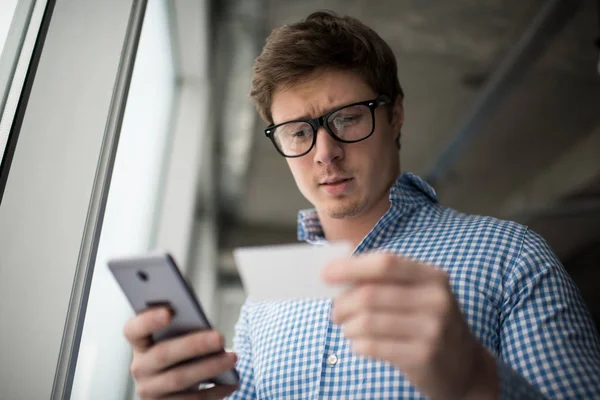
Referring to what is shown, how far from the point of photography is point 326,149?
117cm

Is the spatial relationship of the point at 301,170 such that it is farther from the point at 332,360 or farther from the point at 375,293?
the point at 375,293

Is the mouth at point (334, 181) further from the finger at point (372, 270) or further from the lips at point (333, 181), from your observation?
the finger at point (372, 270)

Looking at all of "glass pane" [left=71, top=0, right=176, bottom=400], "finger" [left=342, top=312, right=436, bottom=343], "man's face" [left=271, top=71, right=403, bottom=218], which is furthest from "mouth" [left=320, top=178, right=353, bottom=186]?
"finger" [left=342, top=312, right=436, bottom=343]

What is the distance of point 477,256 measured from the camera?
979 millimetres

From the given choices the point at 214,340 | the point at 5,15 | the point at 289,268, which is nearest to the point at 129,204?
the point at 5,15

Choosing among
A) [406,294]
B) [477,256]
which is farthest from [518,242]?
[406,294]

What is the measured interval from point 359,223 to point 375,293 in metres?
0.70

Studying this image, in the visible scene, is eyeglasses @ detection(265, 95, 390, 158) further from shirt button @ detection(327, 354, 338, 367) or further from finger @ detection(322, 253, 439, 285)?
finger @ detection(322, 253, 439, 285)

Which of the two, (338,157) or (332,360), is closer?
(332,360)

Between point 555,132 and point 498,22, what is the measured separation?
170 cm

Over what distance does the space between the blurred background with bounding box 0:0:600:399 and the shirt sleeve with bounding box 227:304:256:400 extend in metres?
0.37

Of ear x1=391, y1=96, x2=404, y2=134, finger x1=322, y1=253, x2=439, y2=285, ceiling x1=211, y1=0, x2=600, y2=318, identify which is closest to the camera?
finger x1=322, y1=253, x2=439, y2=285

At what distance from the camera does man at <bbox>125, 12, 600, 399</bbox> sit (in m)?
A: 0.55

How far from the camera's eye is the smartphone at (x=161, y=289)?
0.65 metres
